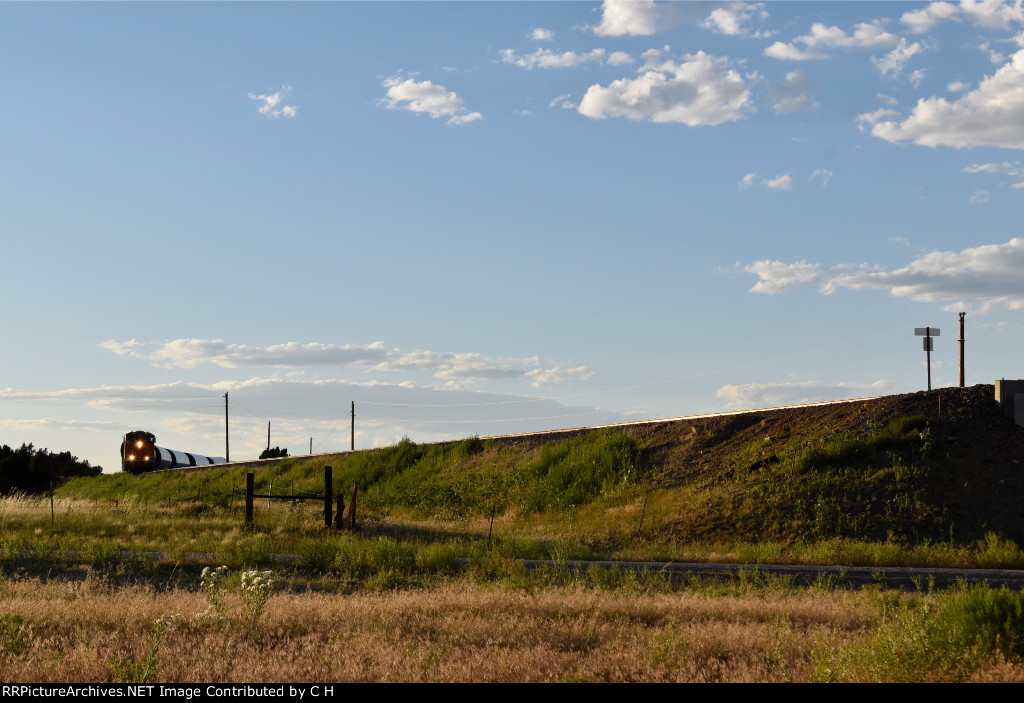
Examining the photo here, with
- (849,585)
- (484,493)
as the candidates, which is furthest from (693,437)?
(849,585)

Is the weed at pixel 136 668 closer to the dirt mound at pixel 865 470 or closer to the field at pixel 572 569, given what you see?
the field at pixel 572 569

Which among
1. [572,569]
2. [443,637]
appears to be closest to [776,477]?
[572,569]

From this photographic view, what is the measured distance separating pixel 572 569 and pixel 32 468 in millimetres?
74841

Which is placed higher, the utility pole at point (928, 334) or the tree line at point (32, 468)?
the utility pole at point (928, 334)

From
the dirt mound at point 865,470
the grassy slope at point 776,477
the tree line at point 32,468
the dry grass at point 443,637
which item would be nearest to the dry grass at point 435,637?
the dry grass at point 443,637

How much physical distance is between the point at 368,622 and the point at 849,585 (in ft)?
35.2

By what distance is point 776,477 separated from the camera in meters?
30.3

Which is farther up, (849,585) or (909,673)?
(909,673)

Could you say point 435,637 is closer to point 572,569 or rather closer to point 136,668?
point 136,668

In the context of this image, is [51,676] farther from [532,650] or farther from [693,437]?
[693,437]

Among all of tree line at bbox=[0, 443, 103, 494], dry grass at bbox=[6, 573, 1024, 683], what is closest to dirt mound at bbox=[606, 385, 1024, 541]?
dry grass at bbox=[6, 573, 1024, 683]

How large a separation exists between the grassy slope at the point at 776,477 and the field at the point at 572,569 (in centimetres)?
10

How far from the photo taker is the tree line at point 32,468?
7369 centimetres

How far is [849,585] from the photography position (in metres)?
16.8
